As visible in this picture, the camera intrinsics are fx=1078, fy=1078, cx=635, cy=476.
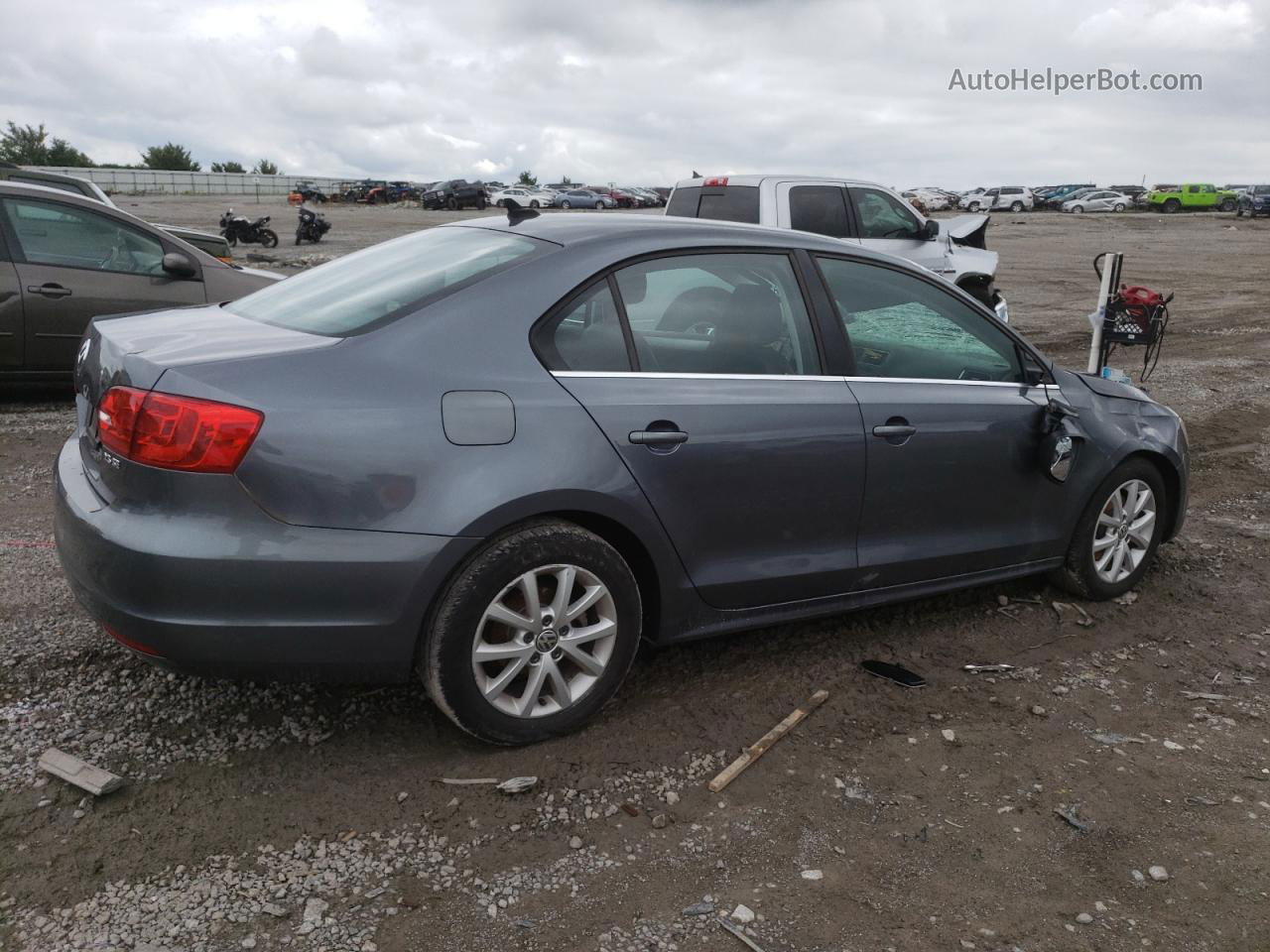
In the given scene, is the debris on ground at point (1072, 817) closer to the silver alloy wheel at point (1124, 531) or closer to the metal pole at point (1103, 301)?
the silver alloy wheel at point (1124, 531)

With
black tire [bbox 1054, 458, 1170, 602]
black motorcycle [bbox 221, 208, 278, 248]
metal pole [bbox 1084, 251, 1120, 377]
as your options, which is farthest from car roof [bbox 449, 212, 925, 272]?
black motorcycle [bbox 221, 208, 278, 248]

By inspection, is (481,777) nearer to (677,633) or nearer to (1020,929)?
(677,633)

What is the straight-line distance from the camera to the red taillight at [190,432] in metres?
2.76

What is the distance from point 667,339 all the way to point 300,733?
1.68 metres

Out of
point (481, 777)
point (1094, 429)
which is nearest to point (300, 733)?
point (481, 777)

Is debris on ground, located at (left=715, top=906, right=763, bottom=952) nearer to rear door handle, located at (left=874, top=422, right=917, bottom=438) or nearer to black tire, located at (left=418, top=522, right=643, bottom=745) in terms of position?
black tire, located at (left=418, top=522, right=643, bottom=745)

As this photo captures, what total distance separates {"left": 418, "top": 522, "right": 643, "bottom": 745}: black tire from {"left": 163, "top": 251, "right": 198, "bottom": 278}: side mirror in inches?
212

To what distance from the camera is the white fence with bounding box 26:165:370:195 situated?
66.5 metres

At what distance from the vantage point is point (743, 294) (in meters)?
3.70

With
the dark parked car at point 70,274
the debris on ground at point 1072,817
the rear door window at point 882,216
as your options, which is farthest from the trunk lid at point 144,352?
the rear door window at point 882,216

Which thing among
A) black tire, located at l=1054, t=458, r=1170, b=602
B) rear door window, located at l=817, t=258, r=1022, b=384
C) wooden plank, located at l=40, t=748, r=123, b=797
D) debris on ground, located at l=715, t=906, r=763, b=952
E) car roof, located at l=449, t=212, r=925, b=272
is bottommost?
debris on ground, located at l=715, t=906, r=763, b=952

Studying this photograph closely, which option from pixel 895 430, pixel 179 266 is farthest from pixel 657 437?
pixel 179 266

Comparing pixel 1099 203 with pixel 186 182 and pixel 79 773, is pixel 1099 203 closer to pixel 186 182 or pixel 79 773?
pixel 186 182

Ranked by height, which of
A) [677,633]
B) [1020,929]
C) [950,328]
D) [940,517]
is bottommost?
[1020,929]
